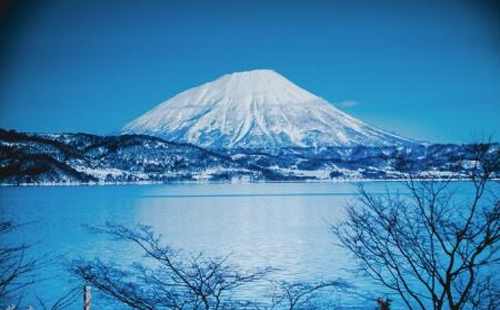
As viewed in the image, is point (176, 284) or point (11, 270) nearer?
point (176, 284)

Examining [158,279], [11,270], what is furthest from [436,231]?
[11,270]

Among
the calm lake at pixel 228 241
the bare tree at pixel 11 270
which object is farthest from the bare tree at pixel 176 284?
the calm lake at pixel 228 241

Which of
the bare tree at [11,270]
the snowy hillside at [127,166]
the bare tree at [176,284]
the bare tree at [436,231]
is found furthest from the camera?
the snowy hillside at [127,166]

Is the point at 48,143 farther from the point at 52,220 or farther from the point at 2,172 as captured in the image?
the point at 52,220

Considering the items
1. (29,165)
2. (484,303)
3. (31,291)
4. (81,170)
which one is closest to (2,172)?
(29,165)

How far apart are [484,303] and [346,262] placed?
900 cm

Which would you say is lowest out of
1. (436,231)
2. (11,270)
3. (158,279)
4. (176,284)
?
(11,270)

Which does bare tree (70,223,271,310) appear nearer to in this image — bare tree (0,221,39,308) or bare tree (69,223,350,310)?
bare tree (69,223,350,310)

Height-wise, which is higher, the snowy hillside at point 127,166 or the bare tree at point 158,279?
the snowy hillside at point 127,166

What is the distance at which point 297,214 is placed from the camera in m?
46.3

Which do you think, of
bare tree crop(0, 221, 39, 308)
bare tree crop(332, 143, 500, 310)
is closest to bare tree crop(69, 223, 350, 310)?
bare tree crop(0, 221, 39, 308)

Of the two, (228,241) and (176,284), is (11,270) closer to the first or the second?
(176,284)

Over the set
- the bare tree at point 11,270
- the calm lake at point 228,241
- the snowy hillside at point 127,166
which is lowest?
the calm lake at point 228,241

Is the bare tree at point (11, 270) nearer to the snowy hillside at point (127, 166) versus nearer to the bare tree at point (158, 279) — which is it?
the bare tree at point (158, 279)
